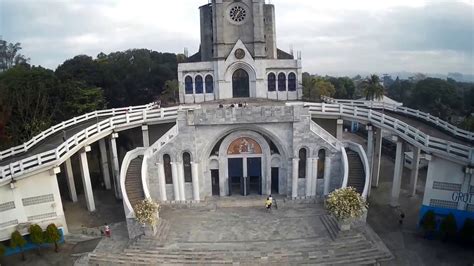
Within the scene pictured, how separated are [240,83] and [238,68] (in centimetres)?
172

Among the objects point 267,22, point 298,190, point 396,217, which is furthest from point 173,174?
point 267,22

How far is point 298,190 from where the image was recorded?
26078 millimetres

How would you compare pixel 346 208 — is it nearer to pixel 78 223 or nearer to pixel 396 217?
pixel 396 217

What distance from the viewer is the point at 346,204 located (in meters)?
20.4

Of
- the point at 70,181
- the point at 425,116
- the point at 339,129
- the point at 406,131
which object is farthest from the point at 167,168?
the point at 425,116

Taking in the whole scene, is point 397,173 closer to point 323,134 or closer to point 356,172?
point 356,172

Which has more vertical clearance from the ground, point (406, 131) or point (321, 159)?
point (406, 131)

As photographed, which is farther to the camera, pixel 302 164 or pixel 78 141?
pixel 302 164

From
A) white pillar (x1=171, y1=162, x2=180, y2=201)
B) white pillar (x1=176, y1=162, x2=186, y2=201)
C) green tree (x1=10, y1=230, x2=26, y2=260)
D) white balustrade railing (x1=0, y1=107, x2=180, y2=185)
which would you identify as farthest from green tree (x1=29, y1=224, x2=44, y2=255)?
white pillar (x1=176, y1=162, x2=186, y2=201)

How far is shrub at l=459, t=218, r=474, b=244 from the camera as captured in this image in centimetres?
1974

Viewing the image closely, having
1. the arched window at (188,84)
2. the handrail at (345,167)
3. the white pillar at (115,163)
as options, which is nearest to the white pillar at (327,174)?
the handrail at (345,167)

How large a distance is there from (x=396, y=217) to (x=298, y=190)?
7.20m

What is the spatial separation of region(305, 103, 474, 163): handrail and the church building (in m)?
11.6

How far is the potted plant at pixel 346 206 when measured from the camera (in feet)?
66.9
